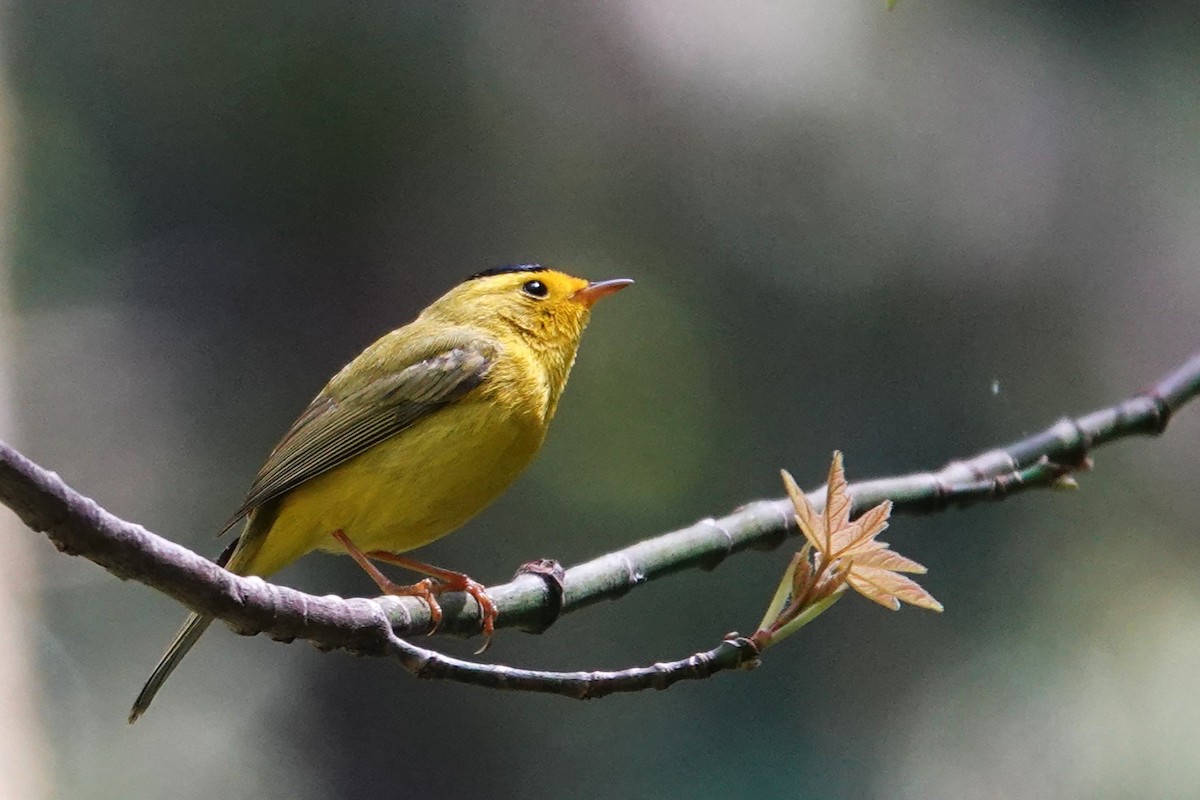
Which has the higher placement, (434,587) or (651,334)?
(651,334)

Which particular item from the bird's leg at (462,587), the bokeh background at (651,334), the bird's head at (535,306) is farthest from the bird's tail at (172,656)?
the bokeh background at (651,334)

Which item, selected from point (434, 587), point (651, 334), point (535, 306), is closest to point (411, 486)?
point (434, 587)

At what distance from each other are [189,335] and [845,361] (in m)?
1.83

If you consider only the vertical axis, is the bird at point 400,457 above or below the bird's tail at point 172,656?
above

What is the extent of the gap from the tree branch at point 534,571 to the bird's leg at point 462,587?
0.6 inches

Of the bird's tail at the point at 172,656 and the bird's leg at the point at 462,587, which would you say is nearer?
the bird's leg at the point at 462,587

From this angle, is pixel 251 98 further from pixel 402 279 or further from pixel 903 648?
pixel 903 648

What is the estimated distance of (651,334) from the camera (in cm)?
317

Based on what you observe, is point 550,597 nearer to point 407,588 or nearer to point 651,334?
point 407,588

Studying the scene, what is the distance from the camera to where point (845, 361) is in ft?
10.7

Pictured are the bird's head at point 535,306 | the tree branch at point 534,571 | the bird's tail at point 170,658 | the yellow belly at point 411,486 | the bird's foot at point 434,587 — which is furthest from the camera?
the bird's head at point 535,306

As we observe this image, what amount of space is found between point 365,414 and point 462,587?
412mm

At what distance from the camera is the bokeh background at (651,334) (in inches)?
110

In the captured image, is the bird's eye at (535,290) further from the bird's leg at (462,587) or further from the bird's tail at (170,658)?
the bird's tail at (170,658)
